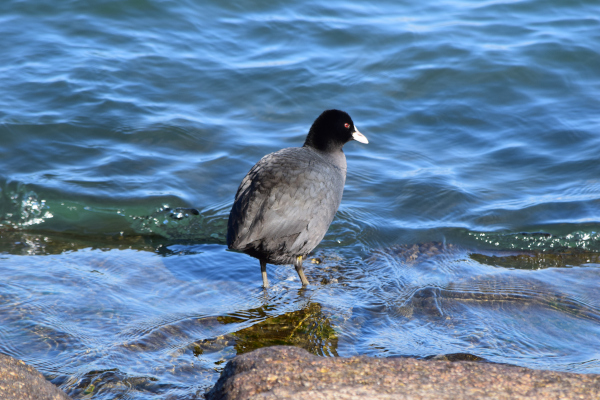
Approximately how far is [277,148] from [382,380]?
5148 mm

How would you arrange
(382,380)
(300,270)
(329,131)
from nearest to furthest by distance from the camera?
(382,380) → (300,270) → (329,131)

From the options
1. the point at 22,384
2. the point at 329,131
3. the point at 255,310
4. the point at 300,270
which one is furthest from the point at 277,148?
the point at 22,384

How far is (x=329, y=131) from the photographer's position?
5516 millimetres

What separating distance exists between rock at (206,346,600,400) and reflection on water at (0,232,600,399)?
0.67 metres

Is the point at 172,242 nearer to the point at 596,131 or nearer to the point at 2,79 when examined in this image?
the point at 2,79

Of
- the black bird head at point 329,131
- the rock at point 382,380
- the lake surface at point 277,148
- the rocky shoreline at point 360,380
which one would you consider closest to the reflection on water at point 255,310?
the lake surface at point 277,148

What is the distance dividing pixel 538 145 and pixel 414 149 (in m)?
1.58

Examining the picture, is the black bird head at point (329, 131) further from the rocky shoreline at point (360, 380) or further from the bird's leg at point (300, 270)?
the rocky shoreline at point (360, 380)

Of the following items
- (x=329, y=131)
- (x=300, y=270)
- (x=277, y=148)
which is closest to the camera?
(x=300, y=270)

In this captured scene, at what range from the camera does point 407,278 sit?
188 inches

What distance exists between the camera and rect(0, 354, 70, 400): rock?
2578mm

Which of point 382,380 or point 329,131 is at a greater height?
point 329,131

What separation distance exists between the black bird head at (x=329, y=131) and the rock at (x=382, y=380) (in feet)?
9.95

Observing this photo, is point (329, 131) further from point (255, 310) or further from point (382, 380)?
point (382, 380)
